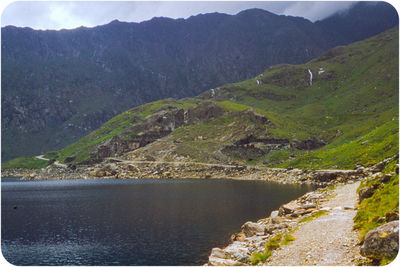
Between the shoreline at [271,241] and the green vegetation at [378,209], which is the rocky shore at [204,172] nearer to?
the shoreline at [271,241]

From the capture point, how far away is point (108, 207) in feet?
257

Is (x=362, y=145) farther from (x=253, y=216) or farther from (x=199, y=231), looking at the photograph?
(x=199, y=231)

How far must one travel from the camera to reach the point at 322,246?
89.1 ft

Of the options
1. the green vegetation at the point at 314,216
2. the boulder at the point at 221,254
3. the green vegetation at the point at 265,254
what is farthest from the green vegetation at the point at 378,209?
the boulder at the point at 221,254

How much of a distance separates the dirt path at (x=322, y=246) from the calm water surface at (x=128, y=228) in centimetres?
1081

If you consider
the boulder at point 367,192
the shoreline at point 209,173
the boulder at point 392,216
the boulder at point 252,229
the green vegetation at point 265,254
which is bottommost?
the shoreline at point 209,173

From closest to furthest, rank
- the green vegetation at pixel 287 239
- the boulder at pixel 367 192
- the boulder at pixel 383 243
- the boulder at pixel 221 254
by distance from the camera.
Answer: the boulder at pixel 383 243, the green vegetation at pixel 287 239, the boulder at pixel 221 254, the boulder at pixel 367 192

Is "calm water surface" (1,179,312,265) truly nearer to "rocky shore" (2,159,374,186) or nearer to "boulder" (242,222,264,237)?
"boulder" (242,222,264,237)

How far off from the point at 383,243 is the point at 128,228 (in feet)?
136

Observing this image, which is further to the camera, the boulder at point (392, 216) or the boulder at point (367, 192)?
the boulder at point (367, 192)

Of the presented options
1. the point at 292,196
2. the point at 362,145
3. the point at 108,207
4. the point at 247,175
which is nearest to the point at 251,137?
the point at 247,175

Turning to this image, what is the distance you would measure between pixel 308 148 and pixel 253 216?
447ft

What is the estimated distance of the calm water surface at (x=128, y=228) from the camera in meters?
40.2

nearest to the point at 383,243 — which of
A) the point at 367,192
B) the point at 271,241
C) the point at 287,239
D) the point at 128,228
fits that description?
the point at 287,239
